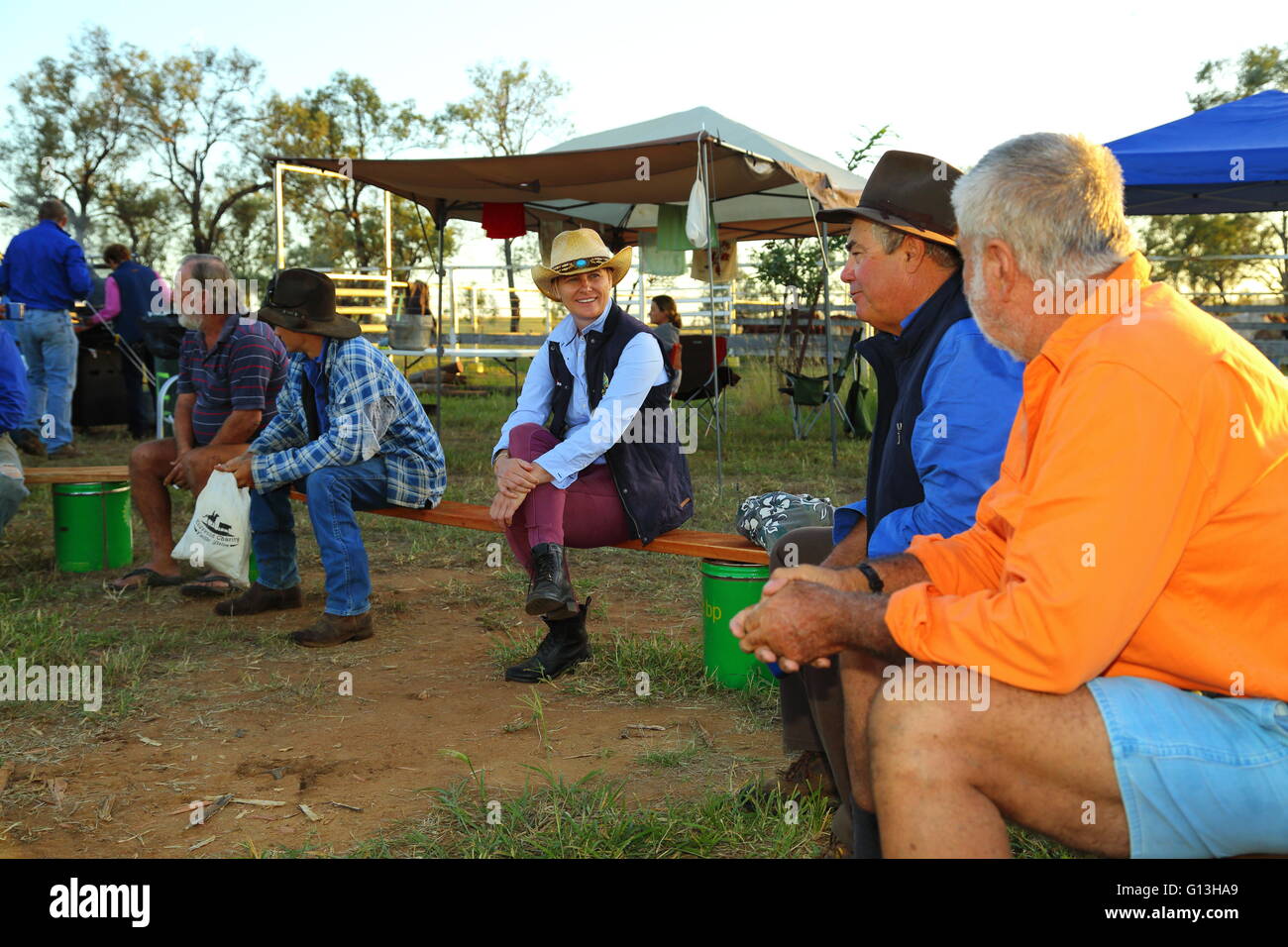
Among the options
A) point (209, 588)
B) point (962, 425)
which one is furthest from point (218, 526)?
point (962, 425)

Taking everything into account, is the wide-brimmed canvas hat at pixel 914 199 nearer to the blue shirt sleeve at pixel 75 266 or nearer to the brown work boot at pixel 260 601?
the brown work boot at pixel 260 601

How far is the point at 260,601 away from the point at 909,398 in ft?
12.2

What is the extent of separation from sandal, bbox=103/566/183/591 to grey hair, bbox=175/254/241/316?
1430 millimetres

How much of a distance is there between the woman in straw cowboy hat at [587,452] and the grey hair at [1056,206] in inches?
95.3

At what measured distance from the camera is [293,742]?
11.8ft

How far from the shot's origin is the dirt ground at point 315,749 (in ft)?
9.71

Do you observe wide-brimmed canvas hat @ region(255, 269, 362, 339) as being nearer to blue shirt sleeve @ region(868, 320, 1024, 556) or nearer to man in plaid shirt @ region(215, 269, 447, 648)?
man in plaid shirt @ region(215, 269, 447, 648)

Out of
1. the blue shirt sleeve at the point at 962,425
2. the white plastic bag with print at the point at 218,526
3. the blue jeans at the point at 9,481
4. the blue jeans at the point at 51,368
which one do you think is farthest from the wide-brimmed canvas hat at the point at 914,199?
the blue jeans at the point at 51,368

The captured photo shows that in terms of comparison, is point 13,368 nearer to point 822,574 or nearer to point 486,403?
point 822,574

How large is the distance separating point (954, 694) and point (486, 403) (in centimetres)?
1541

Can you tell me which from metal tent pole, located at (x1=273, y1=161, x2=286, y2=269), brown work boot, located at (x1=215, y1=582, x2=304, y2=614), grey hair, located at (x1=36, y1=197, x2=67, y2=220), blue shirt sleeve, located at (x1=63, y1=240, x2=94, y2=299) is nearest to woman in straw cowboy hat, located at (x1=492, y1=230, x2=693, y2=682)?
brown work boot, located at (x1=215, y1=582, x2=304, y2=614)
